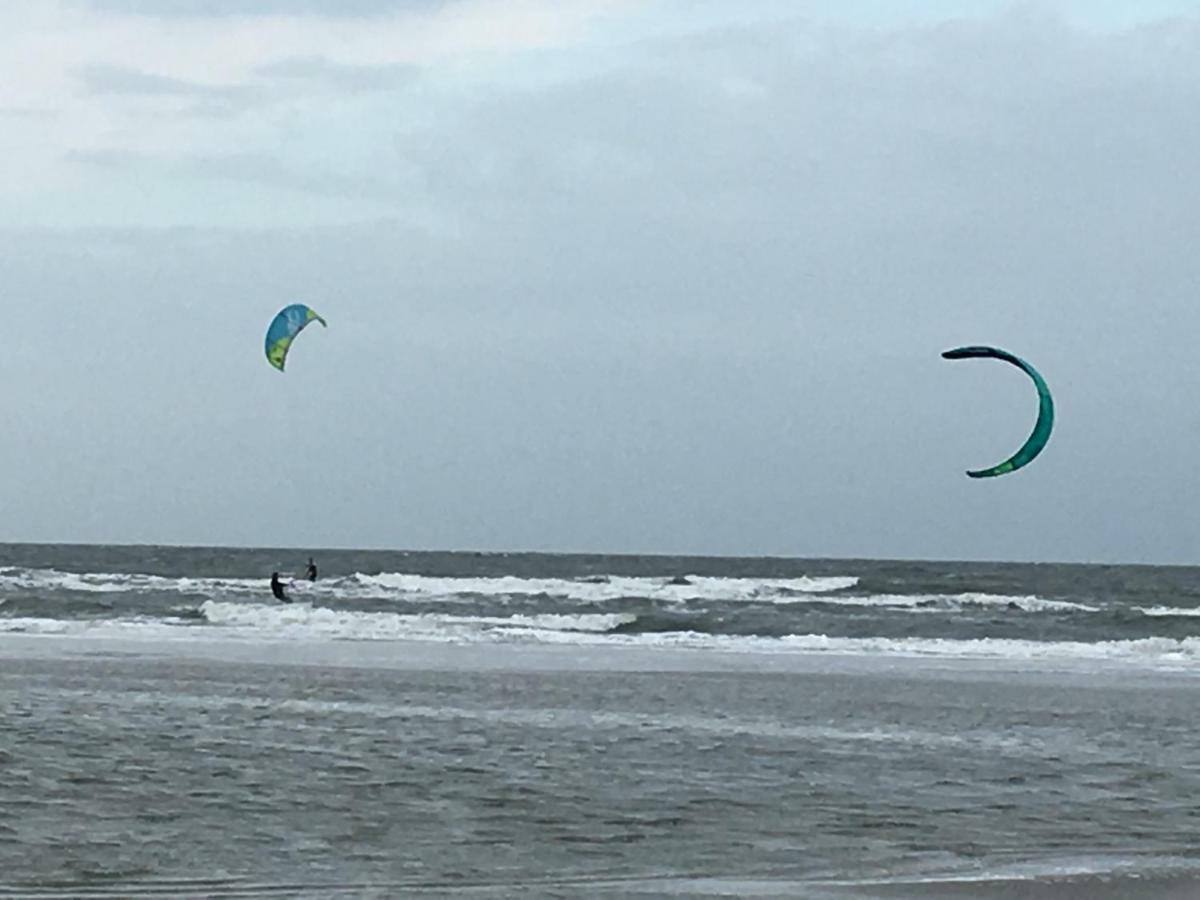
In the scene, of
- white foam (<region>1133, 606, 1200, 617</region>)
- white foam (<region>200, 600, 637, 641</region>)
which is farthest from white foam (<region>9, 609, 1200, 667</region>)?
white foam (<region>1133, 606, 1200, 617</region>)

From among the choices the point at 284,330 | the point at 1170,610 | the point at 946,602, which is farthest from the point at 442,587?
the point at 284,330

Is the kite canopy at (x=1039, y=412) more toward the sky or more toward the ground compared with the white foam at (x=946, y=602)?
more toward the sky

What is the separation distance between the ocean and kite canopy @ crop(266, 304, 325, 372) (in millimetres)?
3704

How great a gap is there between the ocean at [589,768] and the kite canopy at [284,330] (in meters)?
3.70

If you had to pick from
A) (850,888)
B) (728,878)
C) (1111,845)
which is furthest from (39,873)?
(1111,845)

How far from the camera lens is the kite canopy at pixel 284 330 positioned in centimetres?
2147

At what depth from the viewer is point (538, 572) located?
67000mm

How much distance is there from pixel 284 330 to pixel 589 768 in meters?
11.7

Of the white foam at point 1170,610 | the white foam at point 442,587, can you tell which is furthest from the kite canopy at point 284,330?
the white foam at point 1170,610

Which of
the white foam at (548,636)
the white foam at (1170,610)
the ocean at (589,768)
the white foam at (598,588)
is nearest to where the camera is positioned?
the ocean at (589,768)

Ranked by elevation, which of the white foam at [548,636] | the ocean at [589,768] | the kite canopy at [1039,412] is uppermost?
the kite canopy at [1039,412]

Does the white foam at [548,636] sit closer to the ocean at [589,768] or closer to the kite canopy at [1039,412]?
the ocean at [589,768]

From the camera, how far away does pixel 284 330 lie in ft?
70.9

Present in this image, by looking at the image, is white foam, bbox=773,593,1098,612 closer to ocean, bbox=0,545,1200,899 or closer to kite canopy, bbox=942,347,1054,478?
ocean, bbox=0,545,1200,899
